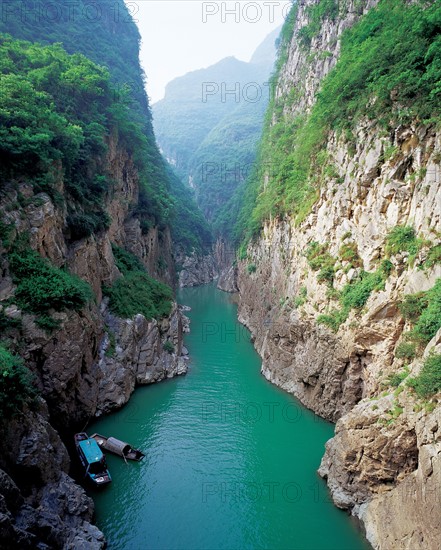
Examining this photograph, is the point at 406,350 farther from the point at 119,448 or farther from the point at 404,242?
the point at 119,448

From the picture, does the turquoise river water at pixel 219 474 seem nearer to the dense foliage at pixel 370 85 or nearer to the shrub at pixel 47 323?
the shrub at pixel 47 323

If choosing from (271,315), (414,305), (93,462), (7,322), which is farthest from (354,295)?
(7,322)

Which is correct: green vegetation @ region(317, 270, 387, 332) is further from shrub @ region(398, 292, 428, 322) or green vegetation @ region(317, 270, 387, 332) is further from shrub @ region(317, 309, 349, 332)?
shrub @ region(398, 292, 428, 322)

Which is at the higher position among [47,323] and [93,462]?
[47,323]

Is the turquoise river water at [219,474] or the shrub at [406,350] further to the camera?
the shrub at [406,350]

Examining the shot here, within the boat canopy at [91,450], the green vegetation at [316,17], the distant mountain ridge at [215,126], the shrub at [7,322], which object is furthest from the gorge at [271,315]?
the distant mountain ridge at [215,126]

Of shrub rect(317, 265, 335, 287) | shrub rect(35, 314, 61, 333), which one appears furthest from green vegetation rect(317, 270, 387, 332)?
shrub rect(35, 314, 61, 333)
